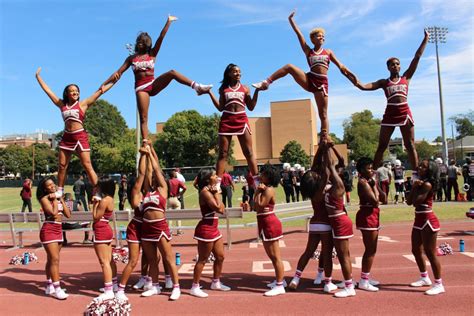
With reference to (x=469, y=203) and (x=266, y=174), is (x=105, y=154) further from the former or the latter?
(x=266, y=174)

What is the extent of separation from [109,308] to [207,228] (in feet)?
6.88

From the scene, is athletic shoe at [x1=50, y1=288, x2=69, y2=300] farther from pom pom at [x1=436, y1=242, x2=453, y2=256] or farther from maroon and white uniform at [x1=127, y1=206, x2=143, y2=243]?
pom pom at [x1=436, y1=242, x2=453, y2=256]

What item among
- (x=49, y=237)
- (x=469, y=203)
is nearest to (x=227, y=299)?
(x=49, y=237)

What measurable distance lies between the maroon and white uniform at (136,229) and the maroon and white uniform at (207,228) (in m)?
1.01

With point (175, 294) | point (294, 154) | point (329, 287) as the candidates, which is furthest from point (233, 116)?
point (294, 154)

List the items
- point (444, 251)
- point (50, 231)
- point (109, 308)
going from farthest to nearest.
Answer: point (444, 251)
point (50, 231)
point (109, 308)

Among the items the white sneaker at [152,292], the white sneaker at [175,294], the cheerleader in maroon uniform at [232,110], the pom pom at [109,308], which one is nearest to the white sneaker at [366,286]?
the cheerleader in maroon uniform at [232,110]

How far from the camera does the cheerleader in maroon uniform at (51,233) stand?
749 centimetres

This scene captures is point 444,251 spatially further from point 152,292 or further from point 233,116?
point 152,292

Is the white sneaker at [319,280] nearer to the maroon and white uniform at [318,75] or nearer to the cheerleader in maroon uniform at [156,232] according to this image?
the cheerleader in maroon uniform at [156,232]

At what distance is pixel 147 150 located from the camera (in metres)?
7.51

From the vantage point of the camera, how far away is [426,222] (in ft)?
23.4

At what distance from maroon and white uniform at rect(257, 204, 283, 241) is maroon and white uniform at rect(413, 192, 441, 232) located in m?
2.39

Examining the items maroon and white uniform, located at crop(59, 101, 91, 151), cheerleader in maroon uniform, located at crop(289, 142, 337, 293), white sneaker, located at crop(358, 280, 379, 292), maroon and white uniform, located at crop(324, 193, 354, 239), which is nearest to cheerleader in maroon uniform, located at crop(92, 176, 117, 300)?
maroon and white uniform, located at crop(59, 101, 91, 151)
